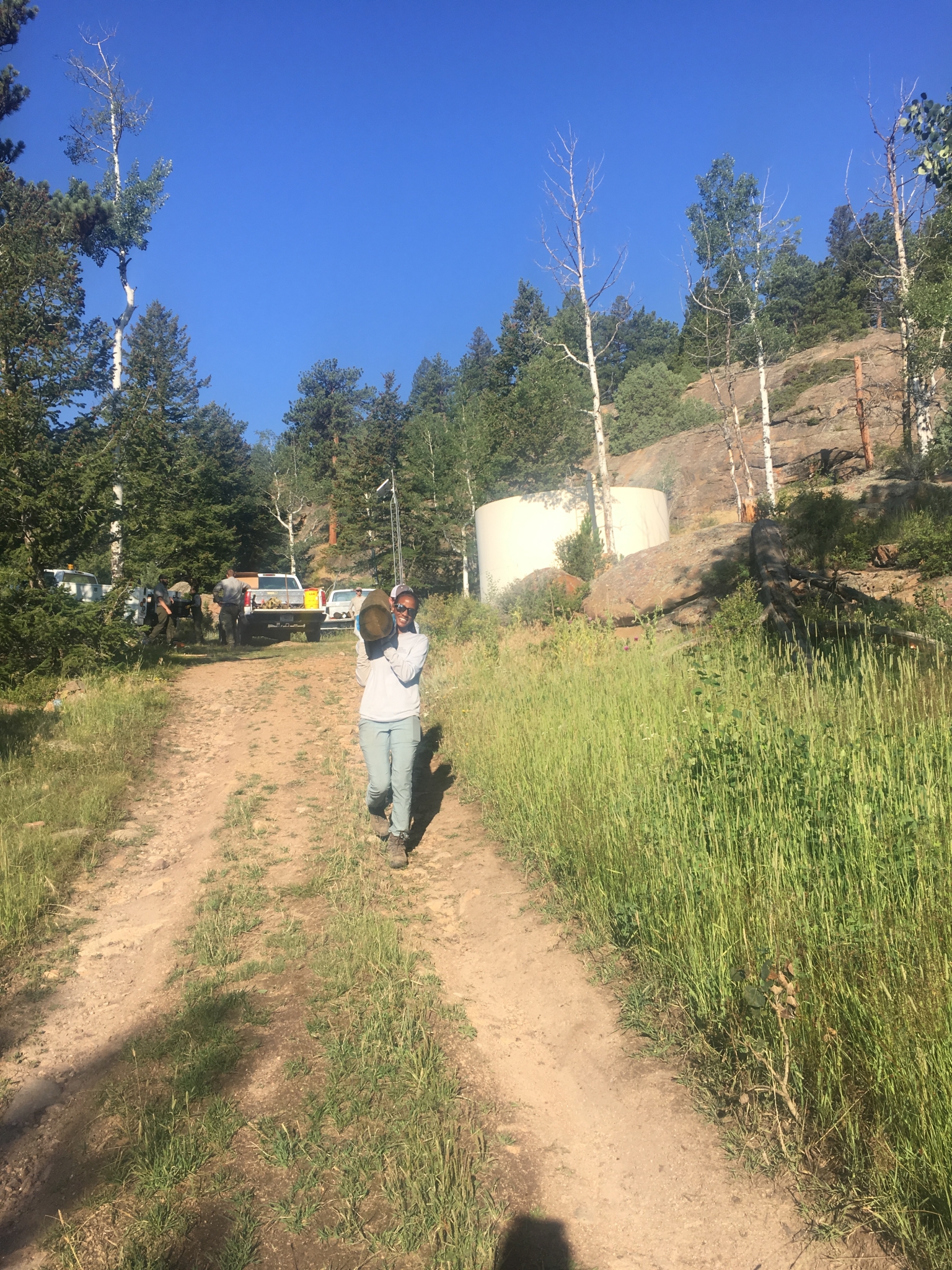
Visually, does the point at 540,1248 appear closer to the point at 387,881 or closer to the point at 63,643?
the point at 387,881

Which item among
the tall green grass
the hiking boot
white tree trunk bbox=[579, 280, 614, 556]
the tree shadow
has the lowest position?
the hiking boot

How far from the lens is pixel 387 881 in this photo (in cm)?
545

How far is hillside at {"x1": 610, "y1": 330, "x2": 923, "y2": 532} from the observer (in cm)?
3406

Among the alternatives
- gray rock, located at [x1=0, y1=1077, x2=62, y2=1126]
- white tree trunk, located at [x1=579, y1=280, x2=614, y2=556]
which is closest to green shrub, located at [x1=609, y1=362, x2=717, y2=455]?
white tree trunk, located at [x1=579, y1=280, x2=614, y2=556]

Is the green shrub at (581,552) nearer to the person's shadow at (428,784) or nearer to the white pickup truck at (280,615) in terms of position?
the white pickup truck at (280,615)

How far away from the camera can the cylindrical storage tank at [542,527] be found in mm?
24266

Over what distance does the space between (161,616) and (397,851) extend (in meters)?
12.6

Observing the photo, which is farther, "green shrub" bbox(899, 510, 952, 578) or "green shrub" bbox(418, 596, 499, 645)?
"green shrub" bbox(418, 596, 499, 645)

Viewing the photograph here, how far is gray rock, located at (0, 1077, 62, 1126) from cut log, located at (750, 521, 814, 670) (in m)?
7.00

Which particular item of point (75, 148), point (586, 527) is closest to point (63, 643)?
point (586, 527)

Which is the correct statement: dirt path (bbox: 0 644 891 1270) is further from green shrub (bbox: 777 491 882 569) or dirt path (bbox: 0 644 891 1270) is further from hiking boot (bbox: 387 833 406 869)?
green shrub (bbox: 777 491 882 569)

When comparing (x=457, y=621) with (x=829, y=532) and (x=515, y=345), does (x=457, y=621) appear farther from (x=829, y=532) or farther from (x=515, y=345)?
(x=515, y=345)

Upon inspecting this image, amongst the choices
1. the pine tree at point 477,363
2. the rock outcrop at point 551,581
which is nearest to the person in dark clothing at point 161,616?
the rock outcrop at point 551,581

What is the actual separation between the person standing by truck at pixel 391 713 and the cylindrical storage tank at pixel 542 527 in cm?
1787
